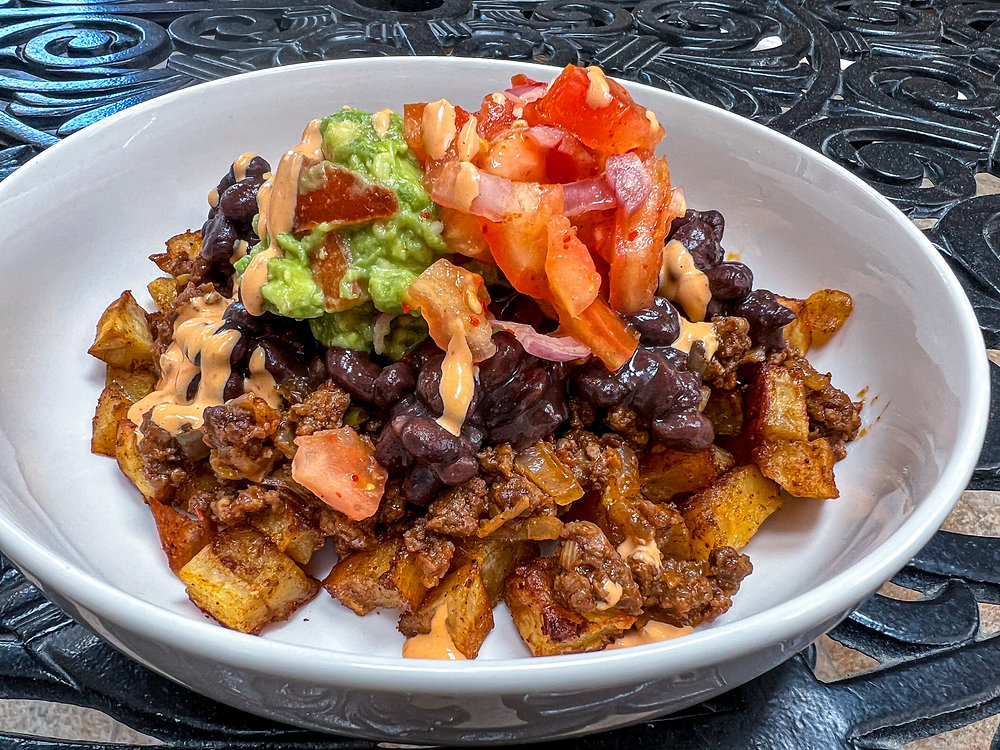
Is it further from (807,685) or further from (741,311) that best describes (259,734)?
(741,311)


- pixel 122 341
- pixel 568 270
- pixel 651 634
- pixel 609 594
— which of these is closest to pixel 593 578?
pixel 609 594

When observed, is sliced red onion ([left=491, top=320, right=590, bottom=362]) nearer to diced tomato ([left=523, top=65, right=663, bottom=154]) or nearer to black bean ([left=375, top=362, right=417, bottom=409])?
black bean ([left=375, top=362, right=417, bottom=409])

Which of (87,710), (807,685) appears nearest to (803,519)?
(807,685)

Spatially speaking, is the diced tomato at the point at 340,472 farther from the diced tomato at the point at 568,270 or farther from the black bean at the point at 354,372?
the diced tomato at the point at 568,270

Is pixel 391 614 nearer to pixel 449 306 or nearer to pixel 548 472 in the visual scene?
pixel 548 472

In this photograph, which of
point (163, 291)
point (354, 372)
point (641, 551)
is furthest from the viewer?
point (163, 291)

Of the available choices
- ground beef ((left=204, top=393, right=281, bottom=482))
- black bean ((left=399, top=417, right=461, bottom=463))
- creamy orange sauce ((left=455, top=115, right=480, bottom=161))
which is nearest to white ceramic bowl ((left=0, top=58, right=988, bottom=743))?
ground beef ((left=204, top=393, right=281, bottom=482))

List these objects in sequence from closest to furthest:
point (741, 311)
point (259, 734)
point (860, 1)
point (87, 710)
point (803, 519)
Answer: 1. point (259, 734)
2. point (87, 710)
3. point (803, 519)
4. point (741, 311)
5. point (860, 1)
